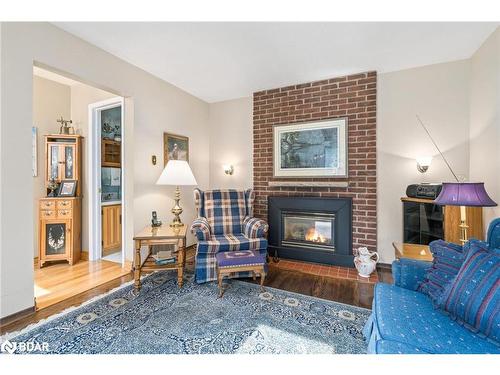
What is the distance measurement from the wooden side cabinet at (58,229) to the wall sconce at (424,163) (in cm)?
436

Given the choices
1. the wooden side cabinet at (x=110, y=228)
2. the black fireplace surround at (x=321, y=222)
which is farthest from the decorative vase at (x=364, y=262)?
the wooden side cabinet at (x=110, y=228)

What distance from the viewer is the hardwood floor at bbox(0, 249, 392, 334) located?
186cm

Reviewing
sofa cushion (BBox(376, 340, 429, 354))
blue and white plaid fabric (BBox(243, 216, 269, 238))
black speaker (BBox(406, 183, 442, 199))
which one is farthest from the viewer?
blue and white plaid fabric (BBox(243, 216, 269, 238))

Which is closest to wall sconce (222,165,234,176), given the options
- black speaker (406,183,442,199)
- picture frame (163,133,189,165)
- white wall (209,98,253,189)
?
white wall (209,98,253,189)

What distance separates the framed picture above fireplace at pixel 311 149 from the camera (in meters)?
2.99

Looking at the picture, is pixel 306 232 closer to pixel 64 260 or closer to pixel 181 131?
pixel 181 131

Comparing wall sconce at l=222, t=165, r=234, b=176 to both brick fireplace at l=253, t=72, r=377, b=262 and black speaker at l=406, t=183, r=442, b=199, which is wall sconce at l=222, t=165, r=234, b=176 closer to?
brick fireplace at l=253, t=72, r=377, b=262

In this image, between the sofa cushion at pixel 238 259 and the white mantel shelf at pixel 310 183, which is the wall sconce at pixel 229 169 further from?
the sofa cushion at pixel 238 259

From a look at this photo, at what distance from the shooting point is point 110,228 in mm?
3361

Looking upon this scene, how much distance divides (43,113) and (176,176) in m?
2.23

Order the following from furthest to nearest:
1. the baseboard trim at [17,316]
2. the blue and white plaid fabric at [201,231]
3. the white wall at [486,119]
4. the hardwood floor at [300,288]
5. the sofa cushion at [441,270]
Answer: the blue and white plaid fabric at [201,231], the white wall at [486,119], the hardwood floor at [300,288], the baseboard trim at [17,316], the sofa cushion at [441,270]

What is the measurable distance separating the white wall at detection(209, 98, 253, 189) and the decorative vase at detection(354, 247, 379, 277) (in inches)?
73.0

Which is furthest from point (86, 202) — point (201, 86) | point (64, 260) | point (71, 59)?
point (201, 86)

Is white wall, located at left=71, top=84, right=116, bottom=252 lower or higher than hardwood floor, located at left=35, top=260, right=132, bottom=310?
higher
